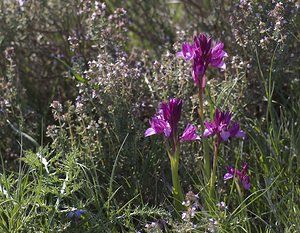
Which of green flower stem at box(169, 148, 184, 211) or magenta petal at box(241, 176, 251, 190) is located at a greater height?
green flower stem at box(169, 148, 184, 211)

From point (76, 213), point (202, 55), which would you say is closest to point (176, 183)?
point (76, 213)

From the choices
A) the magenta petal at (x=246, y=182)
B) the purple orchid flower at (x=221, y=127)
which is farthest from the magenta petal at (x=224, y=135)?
the magenta petal at (x=246, y=182)

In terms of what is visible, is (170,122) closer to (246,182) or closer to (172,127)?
(172,127)

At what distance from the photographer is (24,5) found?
150 inches

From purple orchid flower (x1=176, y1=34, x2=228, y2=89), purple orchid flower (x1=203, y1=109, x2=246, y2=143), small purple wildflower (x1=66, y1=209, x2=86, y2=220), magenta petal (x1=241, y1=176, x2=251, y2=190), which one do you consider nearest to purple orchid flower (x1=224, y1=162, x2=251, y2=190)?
magenta petal (x1=241, y1=176, x2=251, y2=190)

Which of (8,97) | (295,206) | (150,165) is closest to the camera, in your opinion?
(295,206)

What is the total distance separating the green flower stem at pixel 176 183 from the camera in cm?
270

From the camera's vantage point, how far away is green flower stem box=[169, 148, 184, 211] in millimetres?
2699

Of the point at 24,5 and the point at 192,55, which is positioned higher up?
the point at 24,5

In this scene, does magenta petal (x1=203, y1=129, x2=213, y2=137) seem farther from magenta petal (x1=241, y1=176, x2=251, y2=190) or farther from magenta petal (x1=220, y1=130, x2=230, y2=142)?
magenta petal (x1=241, y1=176, x2=251, y2=190)

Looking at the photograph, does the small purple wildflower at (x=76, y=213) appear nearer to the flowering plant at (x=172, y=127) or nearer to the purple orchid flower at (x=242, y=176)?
the flowering plant at (x=172, y=127)

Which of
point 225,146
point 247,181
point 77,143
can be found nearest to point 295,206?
point 247,181

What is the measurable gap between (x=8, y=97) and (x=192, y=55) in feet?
3.56

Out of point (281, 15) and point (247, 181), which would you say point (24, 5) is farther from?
point (247, 181)
